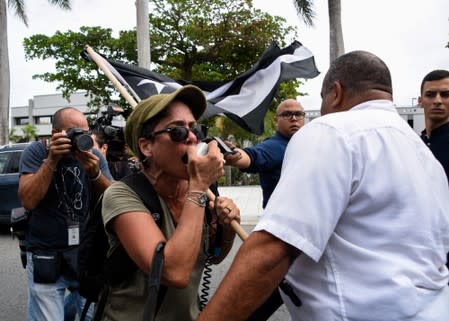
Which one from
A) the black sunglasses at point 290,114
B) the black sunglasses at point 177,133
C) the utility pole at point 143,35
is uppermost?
the utility pole at point 143,35

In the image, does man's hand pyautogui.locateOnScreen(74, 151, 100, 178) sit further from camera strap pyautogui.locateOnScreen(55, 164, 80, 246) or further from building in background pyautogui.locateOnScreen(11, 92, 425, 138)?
building in background pyautogui.locateOnScreen(11, 92, 425, 138)

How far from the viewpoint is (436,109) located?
3449 millimetres

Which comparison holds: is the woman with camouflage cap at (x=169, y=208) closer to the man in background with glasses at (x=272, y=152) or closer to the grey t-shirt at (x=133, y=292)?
the grey t-shirt at (x=133, y=292)

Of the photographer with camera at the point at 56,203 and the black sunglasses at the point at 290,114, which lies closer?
the photographer with camera at the point at 56,203

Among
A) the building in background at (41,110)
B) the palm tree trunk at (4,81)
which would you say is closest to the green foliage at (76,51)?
the palm tree trunk at (4,81)

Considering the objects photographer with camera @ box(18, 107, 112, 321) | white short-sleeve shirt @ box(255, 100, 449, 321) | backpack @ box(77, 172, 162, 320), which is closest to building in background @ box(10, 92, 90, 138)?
photographer with camera @ box(18, 107, 112, 321)

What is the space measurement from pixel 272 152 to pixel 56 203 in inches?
74.2

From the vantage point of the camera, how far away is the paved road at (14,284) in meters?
4.70

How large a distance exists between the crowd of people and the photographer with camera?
100 cm

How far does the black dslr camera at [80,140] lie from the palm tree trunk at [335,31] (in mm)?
9623

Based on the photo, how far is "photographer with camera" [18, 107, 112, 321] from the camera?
8.85 feet

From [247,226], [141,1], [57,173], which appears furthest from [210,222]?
[141,1]

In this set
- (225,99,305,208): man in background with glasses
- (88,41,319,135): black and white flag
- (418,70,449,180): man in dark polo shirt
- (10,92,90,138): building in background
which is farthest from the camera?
(10,92,90,138): building in background

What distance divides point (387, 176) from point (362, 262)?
9.2 inches
